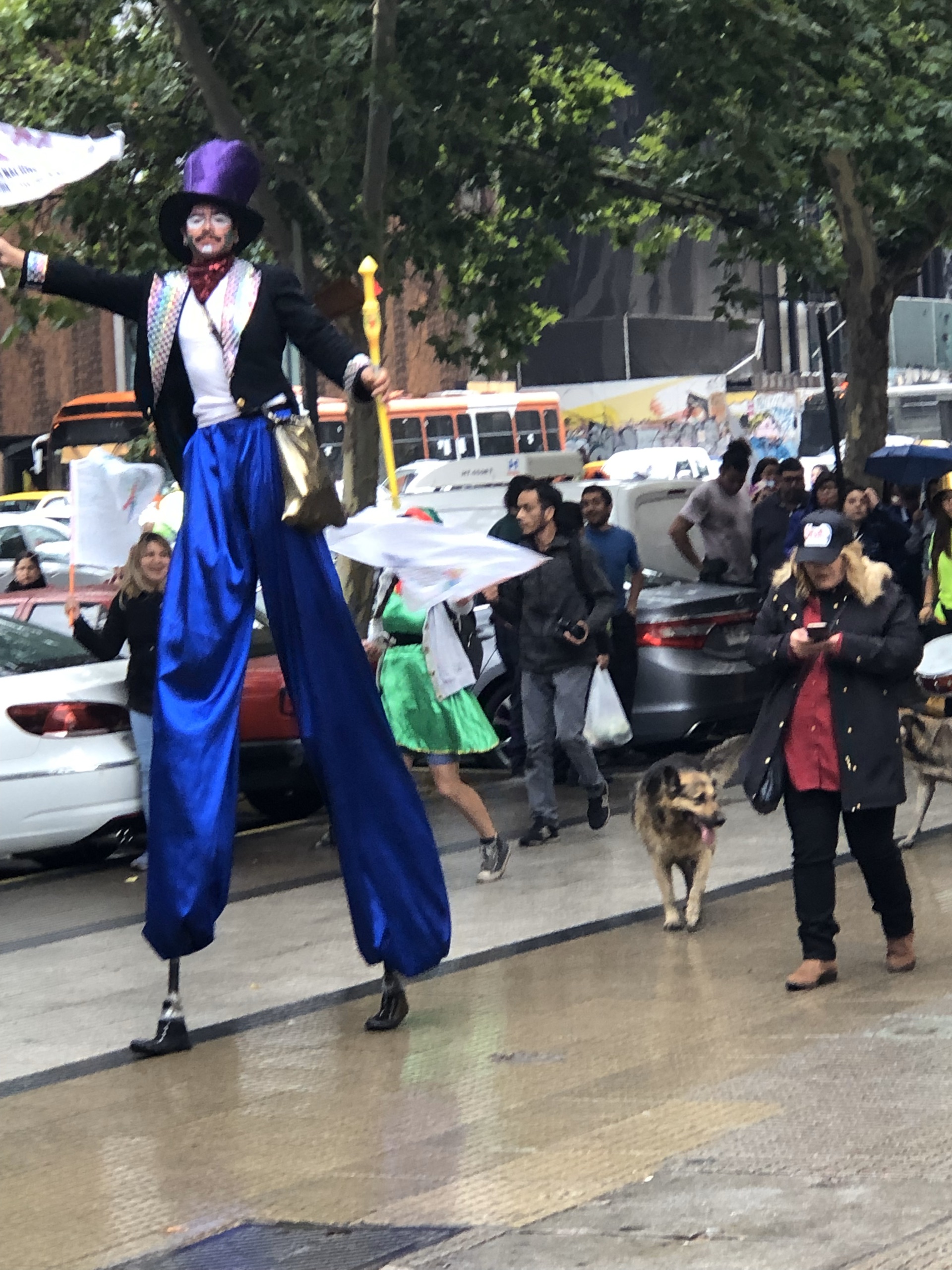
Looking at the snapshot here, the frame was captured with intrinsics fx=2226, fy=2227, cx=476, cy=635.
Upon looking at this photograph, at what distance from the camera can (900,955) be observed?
298 inches

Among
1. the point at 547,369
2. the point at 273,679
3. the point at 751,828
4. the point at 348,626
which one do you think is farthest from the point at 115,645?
the point at 547,369

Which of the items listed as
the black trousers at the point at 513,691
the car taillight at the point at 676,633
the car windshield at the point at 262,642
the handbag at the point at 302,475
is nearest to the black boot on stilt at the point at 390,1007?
the handbag at the point at 302,475

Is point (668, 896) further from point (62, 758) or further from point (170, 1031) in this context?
point (62, 758)

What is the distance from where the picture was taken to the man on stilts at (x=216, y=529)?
6.49m

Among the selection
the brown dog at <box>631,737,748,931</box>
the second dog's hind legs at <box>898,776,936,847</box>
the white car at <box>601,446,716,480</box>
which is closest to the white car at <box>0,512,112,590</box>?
the second dog's hind legs at <box>898,776,936,847</box>

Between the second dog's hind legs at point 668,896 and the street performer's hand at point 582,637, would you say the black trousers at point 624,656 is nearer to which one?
the street performer's hand at point 582,637

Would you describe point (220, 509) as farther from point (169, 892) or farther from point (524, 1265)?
point (524, 1265)

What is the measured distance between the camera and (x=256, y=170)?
6.65 meters

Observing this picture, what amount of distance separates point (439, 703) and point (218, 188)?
4.03 metres

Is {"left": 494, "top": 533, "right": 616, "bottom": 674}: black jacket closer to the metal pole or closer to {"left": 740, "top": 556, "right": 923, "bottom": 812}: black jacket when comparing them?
{"left": 740, "top": 556, "right": 923, "bottom": 812}: black jacket

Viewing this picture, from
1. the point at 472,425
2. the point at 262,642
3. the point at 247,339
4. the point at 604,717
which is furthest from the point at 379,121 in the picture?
the point at 472,425

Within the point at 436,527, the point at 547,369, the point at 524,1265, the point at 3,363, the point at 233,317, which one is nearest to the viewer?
the point at 524,1265

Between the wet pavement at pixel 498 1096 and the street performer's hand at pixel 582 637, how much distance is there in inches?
73.4

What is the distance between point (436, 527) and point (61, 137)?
195 centimetres
